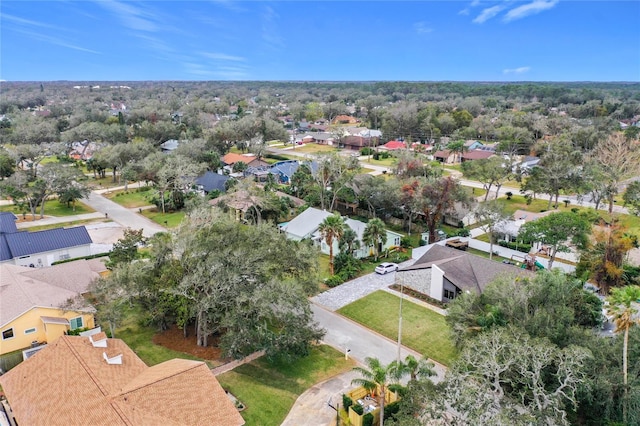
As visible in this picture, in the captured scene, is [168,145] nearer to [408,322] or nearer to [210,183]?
[210,183]

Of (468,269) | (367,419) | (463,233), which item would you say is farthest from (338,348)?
(463,233)

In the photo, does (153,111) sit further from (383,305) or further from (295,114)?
(383,305)

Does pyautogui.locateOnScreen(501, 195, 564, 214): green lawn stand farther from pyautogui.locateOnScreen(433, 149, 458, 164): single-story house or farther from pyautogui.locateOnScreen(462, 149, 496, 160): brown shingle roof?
pyautogui.locateOnScreen(433, 149, 458, 164): single-story house

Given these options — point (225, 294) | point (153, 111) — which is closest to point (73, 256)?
point (225, 294)

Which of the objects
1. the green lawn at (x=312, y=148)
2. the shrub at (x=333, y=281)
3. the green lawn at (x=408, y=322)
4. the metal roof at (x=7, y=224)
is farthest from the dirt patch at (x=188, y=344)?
the green lawn at (x=312, y=148)

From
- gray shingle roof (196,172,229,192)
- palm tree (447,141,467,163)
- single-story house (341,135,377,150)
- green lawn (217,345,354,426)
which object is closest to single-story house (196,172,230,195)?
gray shingle roof (196,172,229,192)

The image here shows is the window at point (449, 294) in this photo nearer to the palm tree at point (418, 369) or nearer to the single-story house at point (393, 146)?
the palm tree at point (418, 369)

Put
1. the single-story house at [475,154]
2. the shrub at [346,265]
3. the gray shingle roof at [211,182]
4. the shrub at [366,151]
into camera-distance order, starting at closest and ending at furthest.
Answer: the shrub at [346,265] → the gray shingle roof at [211,182] → the single-story house at [475,154] → the shrub at [366,151]
